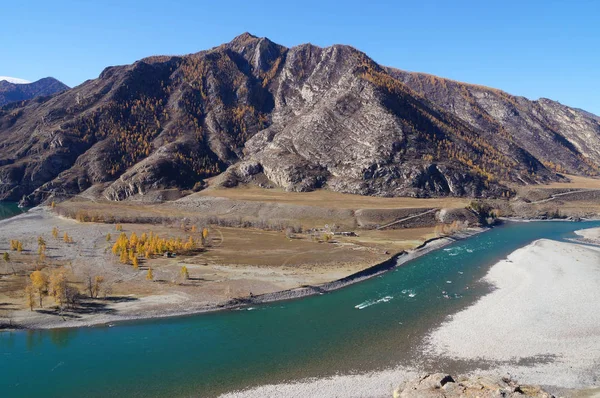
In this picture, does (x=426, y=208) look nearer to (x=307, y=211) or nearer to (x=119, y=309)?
(x=307, y=211)

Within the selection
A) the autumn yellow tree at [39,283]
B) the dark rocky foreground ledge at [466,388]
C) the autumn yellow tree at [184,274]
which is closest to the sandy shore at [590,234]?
the dark rocky foreground ledge at [466,388]

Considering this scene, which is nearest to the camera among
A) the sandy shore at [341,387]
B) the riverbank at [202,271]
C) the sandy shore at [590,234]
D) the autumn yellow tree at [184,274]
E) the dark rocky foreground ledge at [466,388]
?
the dark rocky foreground ledge at [466,388]

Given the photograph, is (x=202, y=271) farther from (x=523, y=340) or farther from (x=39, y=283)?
(x=523, y=340)

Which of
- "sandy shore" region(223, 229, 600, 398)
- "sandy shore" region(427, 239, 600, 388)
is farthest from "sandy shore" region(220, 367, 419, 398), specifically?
"sandy shore" region(427, 239, 600, 388)

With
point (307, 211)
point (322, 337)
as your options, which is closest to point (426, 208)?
point (307, 211)

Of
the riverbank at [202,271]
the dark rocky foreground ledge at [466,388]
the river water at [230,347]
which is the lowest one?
the river water at [230,347]

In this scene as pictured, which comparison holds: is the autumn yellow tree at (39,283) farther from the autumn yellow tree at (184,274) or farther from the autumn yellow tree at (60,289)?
the autumn yellow tree at (184,274)
